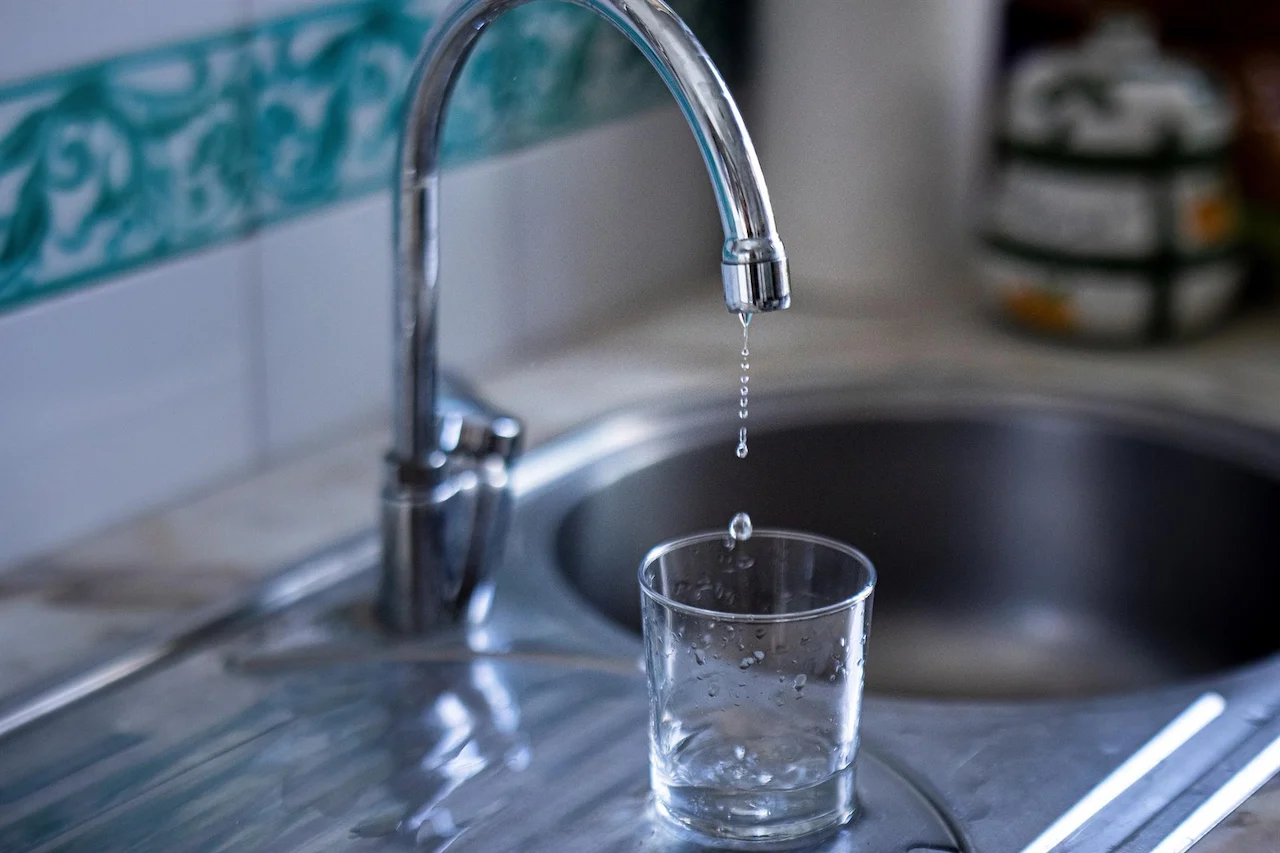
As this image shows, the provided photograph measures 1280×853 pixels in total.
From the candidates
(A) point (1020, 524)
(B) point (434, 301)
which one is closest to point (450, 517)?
(B) point (434, 301)

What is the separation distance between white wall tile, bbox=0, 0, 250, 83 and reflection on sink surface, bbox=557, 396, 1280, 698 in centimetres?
38

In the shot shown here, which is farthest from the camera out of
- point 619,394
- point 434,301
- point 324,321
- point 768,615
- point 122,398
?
point 619,394

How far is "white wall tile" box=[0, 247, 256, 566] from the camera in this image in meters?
0.87

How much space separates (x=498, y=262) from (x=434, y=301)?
0.39 m

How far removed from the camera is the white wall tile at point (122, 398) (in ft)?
2.85

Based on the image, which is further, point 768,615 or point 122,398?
point 122,398

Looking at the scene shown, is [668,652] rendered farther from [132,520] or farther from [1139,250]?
[1139,250]

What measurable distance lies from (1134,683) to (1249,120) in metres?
0.56

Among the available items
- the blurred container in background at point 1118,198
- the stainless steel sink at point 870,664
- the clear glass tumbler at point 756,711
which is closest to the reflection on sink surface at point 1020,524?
the stainless steel sink at point 870,664

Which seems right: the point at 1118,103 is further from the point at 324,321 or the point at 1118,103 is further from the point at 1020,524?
the point at 324,321

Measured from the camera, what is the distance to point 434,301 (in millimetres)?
790

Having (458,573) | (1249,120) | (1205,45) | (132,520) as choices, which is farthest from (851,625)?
(1205,45)

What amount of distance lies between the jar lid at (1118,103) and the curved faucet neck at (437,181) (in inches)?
22.5

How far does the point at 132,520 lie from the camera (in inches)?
37.4
